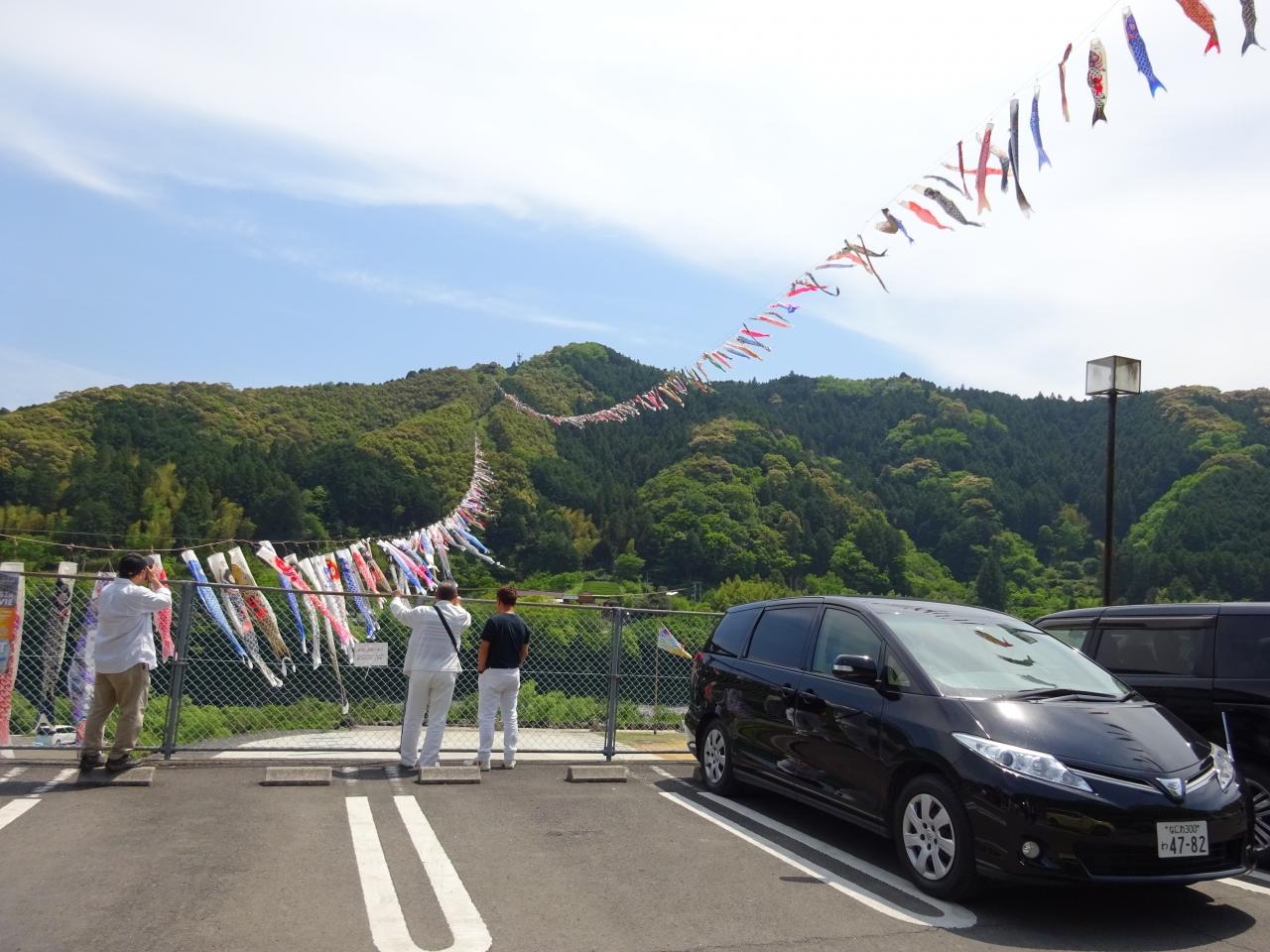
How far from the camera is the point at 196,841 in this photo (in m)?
6.12

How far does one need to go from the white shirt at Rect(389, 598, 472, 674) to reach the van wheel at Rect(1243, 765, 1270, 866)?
587cm

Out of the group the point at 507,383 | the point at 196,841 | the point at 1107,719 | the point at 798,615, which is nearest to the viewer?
the point at 1107,719

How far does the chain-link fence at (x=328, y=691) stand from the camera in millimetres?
9711

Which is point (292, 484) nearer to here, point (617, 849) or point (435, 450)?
point (435, 450)

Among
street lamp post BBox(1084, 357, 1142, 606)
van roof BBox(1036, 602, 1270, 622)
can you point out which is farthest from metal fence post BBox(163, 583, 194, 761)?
street lamp post BBox(1084, 357, 1142, 606)

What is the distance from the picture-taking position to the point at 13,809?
6719 mm

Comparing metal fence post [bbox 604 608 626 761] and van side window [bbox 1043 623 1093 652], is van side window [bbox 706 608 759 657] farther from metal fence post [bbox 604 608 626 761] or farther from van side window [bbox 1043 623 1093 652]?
van side window [bbox 1043 623 1093 652]

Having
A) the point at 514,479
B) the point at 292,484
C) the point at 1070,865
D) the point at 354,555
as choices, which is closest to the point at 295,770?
the point at 1070,865

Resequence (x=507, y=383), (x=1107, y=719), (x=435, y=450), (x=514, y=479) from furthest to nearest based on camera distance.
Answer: (x=507, y=383), (x=514, y=479), (x=435, y=450), (x=1107, y=719)

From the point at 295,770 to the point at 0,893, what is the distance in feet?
11.1

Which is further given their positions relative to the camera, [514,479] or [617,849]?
[514,479]

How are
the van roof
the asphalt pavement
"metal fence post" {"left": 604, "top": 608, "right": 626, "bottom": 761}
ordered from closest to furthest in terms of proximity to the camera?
the asphalt pavement → the van roof → "metal fence post" {"left": 604, "top": 608, "right": 626, "bottom": 761}

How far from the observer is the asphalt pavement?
4.68 meters

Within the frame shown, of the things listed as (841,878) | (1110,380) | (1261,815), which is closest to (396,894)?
(841,878)
